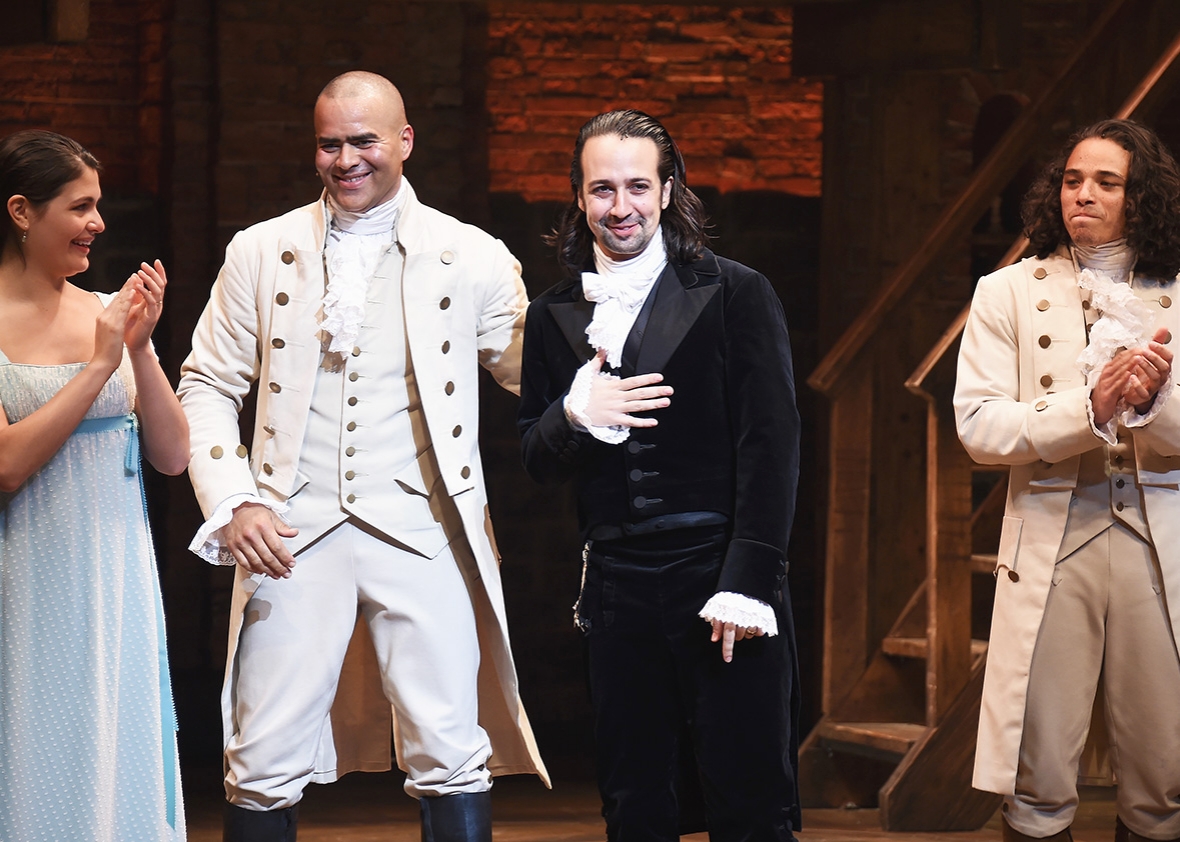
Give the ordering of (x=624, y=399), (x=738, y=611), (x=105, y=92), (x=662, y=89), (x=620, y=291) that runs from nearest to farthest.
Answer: (x=738, y=611) → (x=624, y=399) → (x=620, y=291) → (x=105, y=92) → (x=662, y=89)

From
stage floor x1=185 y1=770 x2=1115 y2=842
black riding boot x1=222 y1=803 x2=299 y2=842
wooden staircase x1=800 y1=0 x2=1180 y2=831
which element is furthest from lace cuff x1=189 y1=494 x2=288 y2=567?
wooden staircase x1=800 y1=0 x2=1180 y2=831

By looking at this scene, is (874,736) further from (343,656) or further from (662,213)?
(662,213)

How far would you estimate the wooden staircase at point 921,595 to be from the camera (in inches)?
181

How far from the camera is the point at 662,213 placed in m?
3.00

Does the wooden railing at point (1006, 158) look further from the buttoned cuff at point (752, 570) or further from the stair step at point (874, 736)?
the buttoned cuff at point (752, 570)

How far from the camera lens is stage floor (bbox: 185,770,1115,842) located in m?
4.58

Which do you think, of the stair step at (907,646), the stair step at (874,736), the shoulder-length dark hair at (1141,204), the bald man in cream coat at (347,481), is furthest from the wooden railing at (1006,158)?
the bald man in cream coat at (347,481)

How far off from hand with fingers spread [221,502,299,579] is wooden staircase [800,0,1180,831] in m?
2.14

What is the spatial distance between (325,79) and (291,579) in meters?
3.28

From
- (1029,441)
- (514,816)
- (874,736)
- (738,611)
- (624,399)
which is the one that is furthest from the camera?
(514,816)

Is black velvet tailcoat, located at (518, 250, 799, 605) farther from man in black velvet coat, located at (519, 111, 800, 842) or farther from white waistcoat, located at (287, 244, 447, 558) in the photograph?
white waistcoat, located at (287, 244, 447, 558)

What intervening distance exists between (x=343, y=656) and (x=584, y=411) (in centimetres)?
71

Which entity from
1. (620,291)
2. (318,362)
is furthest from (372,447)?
(620,291)

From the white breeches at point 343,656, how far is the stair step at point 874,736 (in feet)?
6.64
